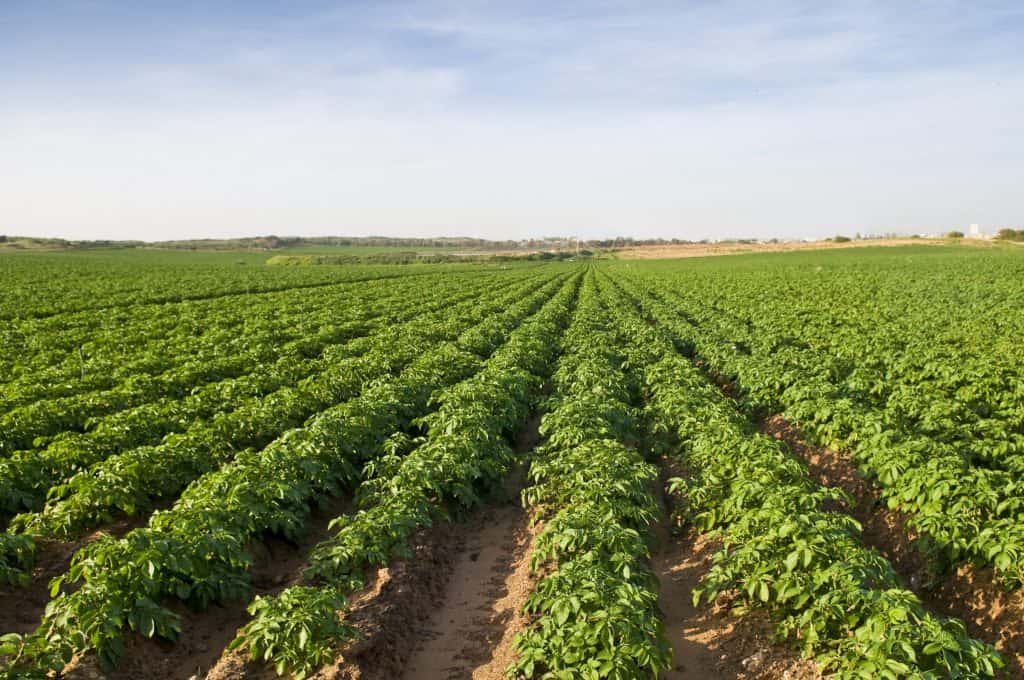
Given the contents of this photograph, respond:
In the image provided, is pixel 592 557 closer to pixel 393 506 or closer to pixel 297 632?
pixel 393 506

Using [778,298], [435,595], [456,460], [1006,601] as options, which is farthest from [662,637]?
[778,298]

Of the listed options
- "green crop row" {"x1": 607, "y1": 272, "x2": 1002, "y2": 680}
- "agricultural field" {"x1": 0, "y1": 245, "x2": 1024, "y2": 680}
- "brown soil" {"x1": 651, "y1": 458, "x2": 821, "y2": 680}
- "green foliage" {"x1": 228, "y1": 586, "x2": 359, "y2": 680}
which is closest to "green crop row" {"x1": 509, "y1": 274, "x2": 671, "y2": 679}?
"agricultural field" {"x1": 0, "y1": 245, "x2": 1024, "y2": 680}

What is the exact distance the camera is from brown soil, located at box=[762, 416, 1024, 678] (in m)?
5.73

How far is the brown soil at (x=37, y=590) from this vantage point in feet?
19.8

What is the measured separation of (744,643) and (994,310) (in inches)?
984

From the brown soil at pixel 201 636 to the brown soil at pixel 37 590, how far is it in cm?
138

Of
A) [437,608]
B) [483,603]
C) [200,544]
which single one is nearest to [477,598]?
[483,603]

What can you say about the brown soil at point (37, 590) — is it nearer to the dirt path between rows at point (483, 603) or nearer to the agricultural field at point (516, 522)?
the agricultural field at point (516, 522)

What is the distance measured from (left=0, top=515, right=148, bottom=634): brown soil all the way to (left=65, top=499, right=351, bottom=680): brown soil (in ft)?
4.54

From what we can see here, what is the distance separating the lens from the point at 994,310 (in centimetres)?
2391

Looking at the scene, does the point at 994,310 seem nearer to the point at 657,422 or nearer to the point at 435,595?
the point at 657,422

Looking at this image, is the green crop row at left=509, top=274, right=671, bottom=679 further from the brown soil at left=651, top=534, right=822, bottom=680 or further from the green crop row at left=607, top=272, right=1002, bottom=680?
the green crop row at left=607, top=272, right=1002, bottom=680

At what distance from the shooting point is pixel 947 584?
6566 millimetres

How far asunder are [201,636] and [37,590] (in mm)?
2117
